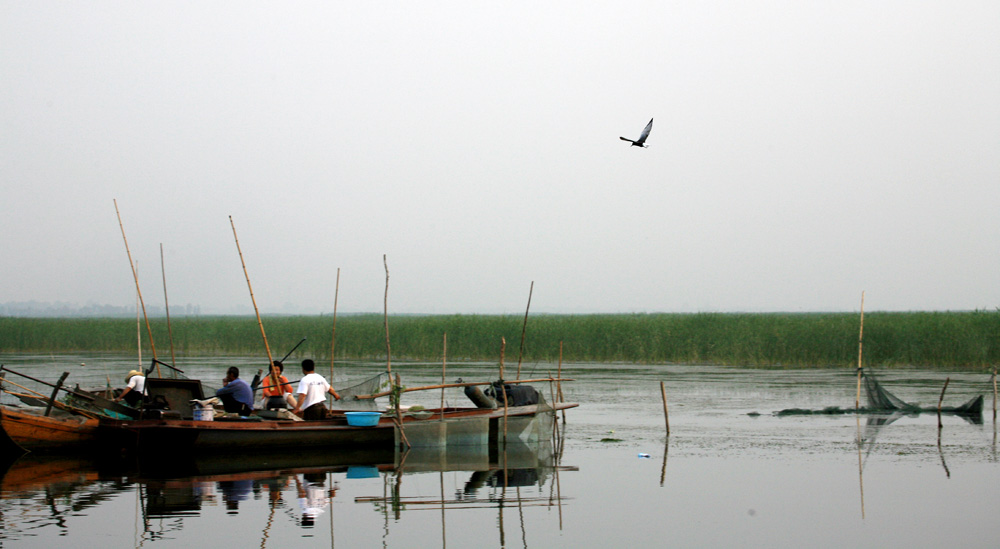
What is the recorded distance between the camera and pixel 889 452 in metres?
13.6

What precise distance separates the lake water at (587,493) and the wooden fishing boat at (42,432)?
0.32m

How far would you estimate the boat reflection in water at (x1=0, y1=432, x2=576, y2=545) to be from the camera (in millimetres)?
8922

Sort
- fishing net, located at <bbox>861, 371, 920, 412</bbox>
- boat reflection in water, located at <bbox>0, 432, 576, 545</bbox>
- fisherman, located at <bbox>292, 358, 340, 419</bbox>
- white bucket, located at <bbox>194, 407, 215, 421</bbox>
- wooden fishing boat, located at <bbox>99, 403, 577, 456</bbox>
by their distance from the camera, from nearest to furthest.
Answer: boat reflection in water, located at <bbox>0, 432, 576, 545</bbox> → wooden fishing boat, located at <bbox>99, 403, 577, 456</bbox> → white bucket, located at <bbox>194, 407, 215, 421</bbox> → fisherman, located at <bbox>292, 358, 340, 419</bbox> → fishing net, located at <bbox>861, 371, 920, 412</bbox>

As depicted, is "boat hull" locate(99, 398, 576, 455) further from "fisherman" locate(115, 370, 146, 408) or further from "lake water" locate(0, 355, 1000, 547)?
"fisherman" locate(115, 370, 146, 408)

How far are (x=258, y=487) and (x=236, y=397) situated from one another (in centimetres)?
295

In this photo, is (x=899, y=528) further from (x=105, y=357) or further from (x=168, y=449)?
(x=105, y=357)

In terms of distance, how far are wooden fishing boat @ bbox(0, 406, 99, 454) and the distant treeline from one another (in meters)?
13.2

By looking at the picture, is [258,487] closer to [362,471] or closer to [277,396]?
[362,471]

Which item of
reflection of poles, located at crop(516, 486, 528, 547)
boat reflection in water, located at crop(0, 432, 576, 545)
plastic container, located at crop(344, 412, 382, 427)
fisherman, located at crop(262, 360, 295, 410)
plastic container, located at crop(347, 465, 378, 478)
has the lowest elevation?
plastic container, located at crop(347, 465, 378, 478)

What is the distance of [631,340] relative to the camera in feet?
107

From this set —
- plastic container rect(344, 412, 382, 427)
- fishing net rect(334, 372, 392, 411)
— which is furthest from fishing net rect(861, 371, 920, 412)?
plastic container rect(344, 412, 382, 427)

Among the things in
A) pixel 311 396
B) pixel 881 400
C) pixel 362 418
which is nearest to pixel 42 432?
pixel 311 396

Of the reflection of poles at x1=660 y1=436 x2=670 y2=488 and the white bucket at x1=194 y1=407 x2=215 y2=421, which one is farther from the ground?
the white bucket at x1=194 y1=407 x2=215 y2=421

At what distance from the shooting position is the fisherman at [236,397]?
13523 mm
